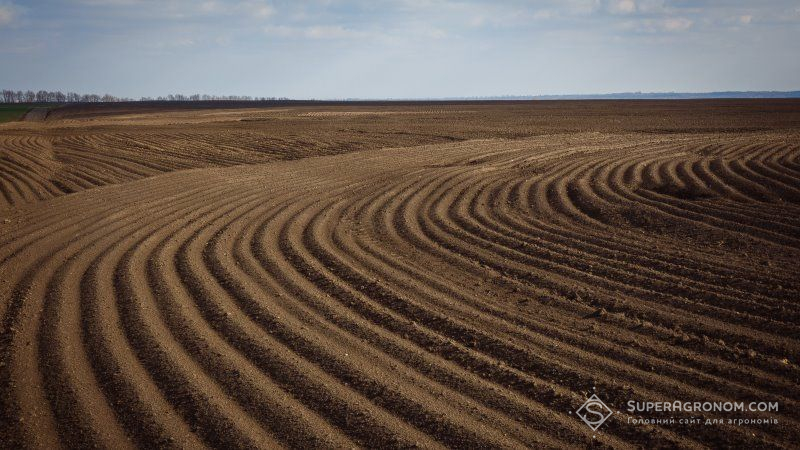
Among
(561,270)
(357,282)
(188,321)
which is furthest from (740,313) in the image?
(188,321)

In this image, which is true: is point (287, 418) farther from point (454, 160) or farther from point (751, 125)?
point (751, 125)
